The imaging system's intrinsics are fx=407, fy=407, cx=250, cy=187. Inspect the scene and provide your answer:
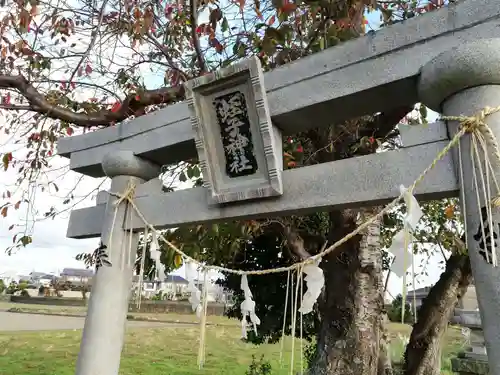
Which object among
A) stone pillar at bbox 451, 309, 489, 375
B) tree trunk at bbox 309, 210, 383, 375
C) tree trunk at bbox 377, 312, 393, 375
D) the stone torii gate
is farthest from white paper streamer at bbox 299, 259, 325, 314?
stone pillar at bbox 451, 309, 489, 375

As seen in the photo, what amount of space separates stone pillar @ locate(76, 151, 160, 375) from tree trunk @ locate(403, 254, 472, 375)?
324 centimetres

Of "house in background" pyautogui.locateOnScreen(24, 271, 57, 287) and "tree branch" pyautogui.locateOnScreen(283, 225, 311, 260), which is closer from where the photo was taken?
"tree branch" pyautogui.locateOnScreen(283, 225, 311, 260)

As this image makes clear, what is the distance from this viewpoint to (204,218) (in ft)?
7.61

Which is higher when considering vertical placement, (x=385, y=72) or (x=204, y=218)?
(x=385, y=72)

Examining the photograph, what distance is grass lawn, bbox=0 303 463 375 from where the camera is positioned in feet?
23.8

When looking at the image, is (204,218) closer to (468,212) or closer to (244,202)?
(244,202)

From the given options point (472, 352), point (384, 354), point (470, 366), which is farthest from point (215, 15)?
point (472, 352)

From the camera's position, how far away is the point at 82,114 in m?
3.24

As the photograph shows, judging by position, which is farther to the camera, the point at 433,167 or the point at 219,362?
the point at 219,362

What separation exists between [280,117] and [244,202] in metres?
0.48

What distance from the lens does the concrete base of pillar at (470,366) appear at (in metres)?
4.43

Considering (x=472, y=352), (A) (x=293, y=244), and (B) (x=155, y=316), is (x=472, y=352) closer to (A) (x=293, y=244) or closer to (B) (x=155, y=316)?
(A) (x=293, y=244)

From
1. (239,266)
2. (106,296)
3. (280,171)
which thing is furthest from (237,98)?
(239,266)

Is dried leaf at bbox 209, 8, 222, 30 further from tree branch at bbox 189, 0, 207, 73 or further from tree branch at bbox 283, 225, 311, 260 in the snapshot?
tree branch at bbox 283, 225, 311, 260
